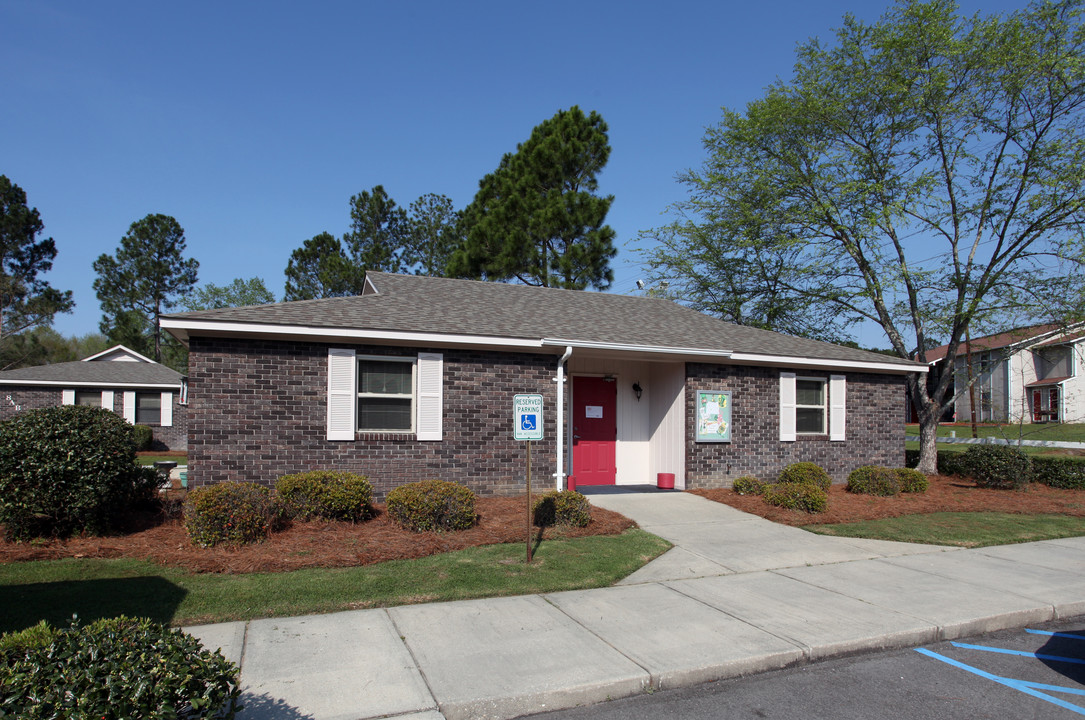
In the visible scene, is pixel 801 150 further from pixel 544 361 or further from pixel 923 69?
pixel 544 361

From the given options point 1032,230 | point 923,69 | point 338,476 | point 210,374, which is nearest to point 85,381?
point 210,374

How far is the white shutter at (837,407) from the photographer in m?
14.8

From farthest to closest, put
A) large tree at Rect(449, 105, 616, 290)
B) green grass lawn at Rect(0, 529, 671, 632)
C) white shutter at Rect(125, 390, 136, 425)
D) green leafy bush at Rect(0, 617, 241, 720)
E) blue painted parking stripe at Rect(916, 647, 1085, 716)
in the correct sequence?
white shutter at Rect(125, 390, 136, 425) → large tree at Rect(449, 105, 616, 290) → green grass lawn at Rect(0, 529, 671, 632) → blue painted parking stripe at Rect(916, 647, 1085, 716) → green leafy bush at Rect(0, 617, 241, 720)

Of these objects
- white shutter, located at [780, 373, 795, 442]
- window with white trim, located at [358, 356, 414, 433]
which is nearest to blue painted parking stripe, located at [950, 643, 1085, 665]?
window with white trim, located at [358, 356, 414, 433]

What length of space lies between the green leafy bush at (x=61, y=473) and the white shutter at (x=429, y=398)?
4.12 meters

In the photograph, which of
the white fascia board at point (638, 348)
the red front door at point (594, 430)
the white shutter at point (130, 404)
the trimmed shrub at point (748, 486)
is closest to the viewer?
the white fascia board at point (638, 348)

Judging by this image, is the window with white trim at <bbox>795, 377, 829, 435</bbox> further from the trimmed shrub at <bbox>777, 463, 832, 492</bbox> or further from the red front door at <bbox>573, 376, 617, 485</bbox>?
the red front door at <bbox>573, 376, 617, 485</bbox>

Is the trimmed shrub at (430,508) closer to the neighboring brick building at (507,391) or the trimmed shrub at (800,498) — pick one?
A: the neighboring brick building at (507,391)

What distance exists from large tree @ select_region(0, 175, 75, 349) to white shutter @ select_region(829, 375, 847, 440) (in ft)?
144

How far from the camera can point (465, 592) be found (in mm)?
6570

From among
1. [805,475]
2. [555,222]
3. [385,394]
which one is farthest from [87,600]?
[555,222]

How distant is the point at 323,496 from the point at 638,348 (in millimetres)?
5888

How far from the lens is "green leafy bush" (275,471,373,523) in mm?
9039

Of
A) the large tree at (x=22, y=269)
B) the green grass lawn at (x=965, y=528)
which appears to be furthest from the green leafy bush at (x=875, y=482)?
the large tree at (x=22, y=269)
